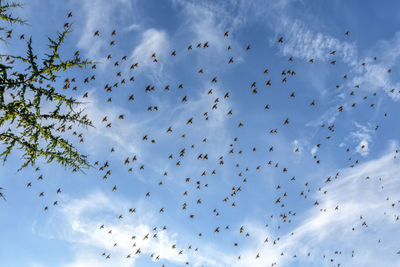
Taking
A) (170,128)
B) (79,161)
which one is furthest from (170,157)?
(79,161)

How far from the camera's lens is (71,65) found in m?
6.68

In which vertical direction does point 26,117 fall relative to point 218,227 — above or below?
below

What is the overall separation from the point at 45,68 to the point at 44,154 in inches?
93.1

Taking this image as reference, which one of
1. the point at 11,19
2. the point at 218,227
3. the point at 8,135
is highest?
the point at 218,227

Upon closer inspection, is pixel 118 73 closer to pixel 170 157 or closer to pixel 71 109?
pixel 170 157

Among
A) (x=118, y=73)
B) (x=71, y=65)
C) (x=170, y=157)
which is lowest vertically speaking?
(x=71, y=65)

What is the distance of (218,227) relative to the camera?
22.0 m

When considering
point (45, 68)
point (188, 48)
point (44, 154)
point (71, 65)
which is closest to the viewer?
point (45, 68)

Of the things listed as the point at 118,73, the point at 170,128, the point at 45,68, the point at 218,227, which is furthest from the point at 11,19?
the point at 218,227

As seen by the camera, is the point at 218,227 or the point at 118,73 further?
the point at 218,227

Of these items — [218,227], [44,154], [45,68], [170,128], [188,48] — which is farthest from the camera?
[218,227]

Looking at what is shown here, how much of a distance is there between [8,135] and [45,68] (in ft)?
6.57

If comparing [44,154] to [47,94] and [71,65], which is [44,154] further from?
[71,65]

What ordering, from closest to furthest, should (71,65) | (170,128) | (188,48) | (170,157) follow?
(71,65), (188,48), (170,128), (170,157)
